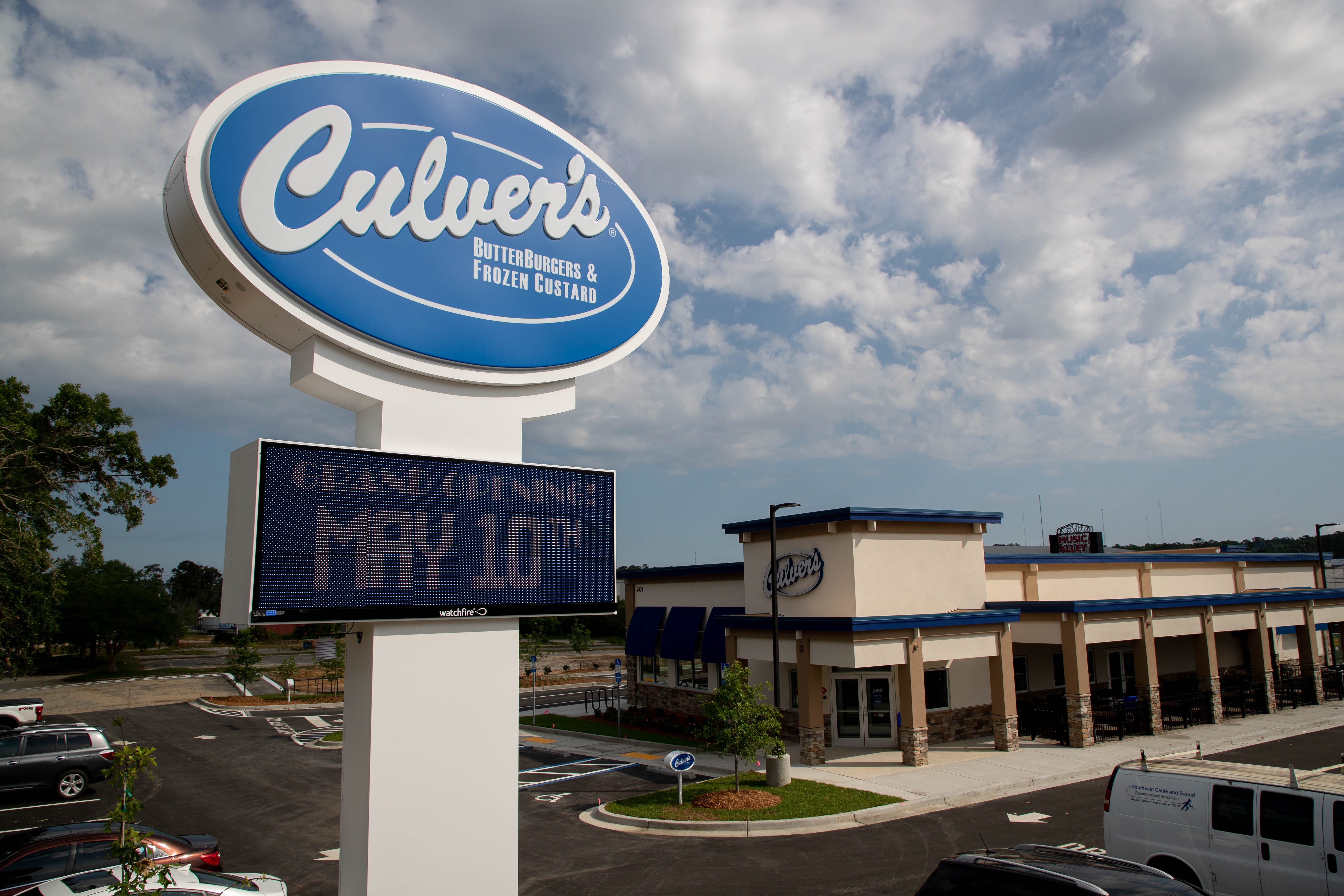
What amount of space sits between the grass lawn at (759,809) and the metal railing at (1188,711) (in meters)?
15.2

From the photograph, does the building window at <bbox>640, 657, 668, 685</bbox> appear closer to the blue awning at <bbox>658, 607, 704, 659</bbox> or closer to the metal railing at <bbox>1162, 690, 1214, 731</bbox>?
the blue awning at <bbox>658, 607, 704, 659</bbox>

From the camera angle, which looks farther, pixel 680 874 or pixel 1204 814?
pixel 680 874

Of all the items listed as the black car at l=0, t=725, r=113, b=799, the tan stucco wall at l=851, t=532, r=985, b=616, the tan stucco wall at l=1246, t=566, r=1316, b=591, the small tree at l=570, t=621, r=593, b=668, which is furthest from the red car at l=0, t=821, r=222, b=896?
the small tree at l=570, t=621, r=593, b=668

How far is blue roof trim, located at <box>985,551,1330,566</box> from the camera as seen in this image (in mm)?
28141

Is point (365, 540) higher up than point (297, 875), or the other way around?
point (365, 540)

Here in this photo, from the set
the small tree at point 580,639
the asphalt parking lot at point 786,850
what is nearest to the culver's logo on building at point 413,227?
the asphalt parking lot at point 786,850

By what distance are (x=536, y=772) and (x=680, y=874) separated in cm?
1020

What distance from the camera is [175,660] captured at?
7406cm

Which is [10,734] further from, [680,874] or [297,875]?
[680,874]

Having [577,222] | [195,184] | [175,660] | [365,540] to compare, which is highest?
[577,222]

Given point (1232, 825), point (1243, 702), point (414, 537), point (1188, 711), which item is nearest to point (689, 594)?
point (1188, 711)

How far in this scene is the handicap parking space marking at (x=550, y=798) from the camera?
19.0 meters

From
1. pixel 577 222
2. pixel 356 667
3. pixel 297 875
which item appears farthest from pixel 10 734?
pixel 577 222

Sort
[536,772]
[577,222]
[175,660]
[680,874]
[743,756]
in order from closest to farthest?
1. [577,222]
2. [680,874]
3. [743,756]
4. [536,772]
5. [175,660]
